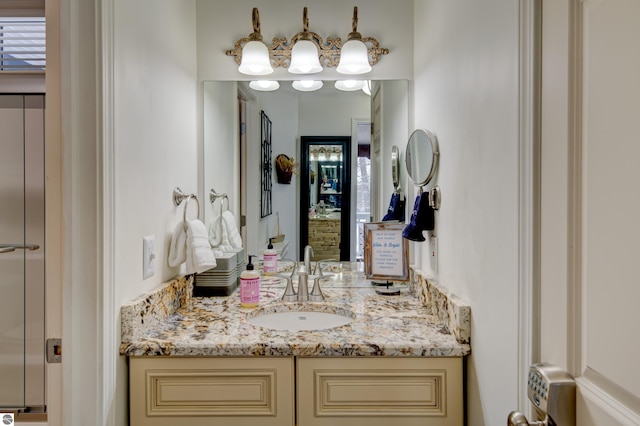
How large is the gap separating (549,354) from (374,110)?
137cm

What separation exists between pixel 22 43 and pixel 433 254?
4.92 ft

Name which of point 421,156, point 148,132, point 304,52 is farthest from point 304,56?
point 148,132

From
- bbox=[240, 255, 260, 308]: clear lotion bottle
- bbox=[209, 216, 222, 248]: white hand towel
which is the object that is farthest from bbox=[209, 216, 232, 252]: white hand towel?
bbox=[240, 255, 260, 308]: clear lotion bottle

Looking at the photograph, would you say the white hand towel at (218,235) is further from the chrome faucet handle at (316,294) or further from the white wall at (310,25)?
the white wall at (310,25)

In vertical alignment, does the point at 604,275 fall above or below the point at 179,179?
below

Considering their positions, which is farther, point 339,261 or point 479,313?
point 339,261

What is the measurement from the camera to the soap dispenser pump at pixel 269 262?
1937 millimetres

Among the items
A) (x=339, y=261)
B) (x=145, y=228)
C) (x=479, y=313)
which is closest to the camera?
(x=479, y=313)

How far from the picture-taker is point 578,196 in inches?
24.6

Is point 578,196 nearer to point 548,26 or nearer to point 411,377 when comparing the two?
point 548,26

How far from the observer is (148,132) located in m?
1.30

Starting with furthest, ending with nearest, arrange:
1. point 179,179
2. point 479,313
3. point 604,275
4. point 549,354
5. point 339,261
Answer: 1. point 339,261
2. point 179,179
3. point 479,313
4. point 549,354
5. point 604,275

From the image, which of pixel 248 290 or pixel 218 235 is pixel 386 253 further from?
pixel 218 235

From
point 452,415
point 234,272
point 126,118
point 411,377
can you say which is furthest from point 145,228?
point 452,415
